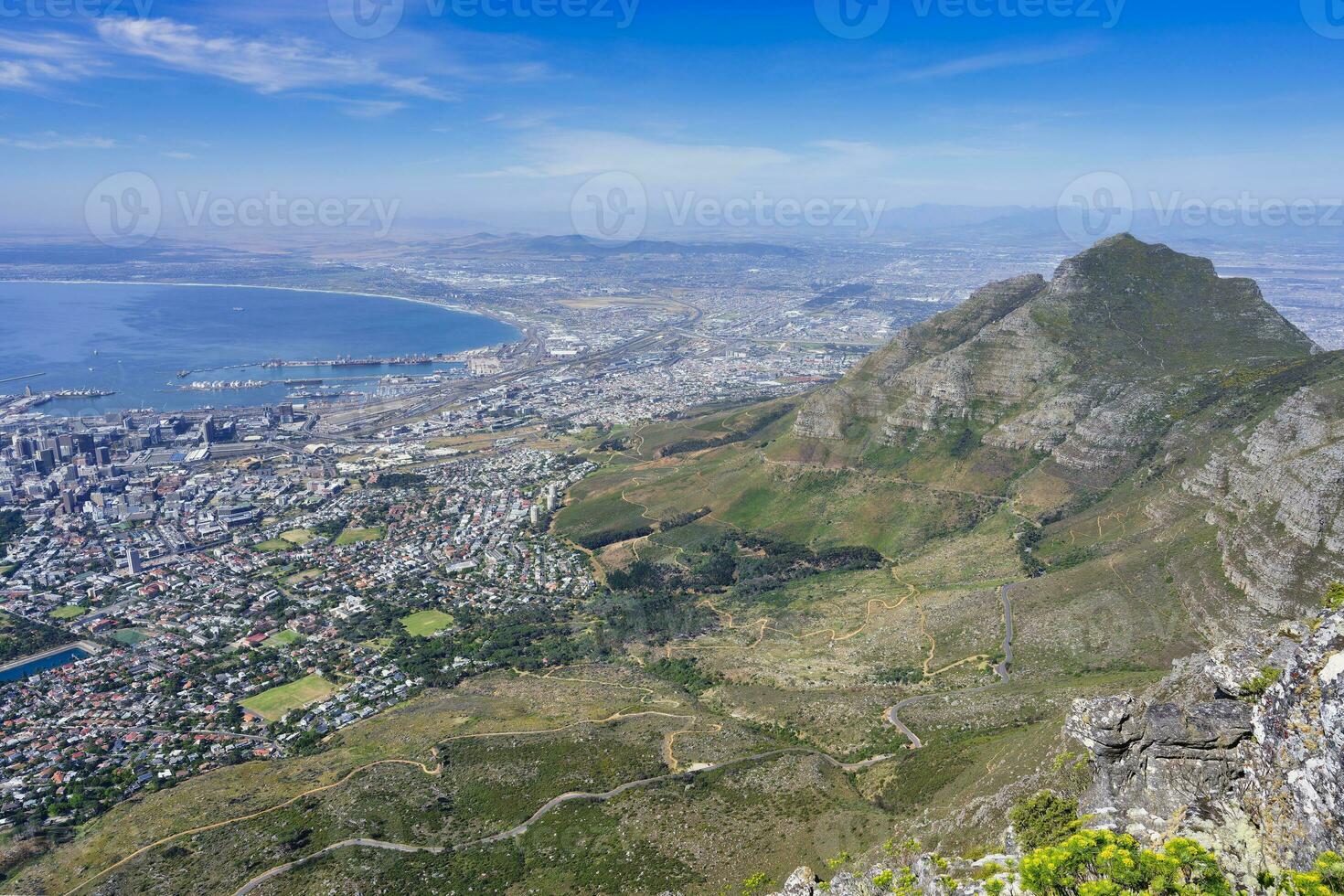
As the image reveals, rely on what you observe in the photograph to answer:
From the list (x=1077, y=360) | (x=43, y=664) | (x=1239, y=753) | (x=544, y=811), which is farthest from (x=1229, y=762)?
(x=43, y=664)

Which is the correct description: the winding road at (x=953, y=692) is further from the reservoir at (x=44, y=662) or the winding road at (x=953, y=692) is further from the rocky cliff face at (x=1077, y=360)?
the reservoir at (x=44, y=662)

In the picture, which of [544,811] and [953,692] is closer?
[544,811]

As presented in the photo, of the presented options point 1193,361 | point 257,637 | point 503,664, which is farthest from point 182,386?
point 1193,361

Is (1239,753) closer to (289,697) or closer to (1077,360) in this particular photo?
(289,697)

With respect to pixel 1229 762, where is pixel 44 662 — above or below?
below

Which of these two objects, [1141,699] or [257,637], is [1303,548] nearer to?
[1141,699]

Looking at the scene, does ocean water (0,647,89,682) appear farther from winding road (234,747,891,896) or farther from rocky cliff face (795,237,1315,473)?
rocky cliff face (795,237,1315,473)
